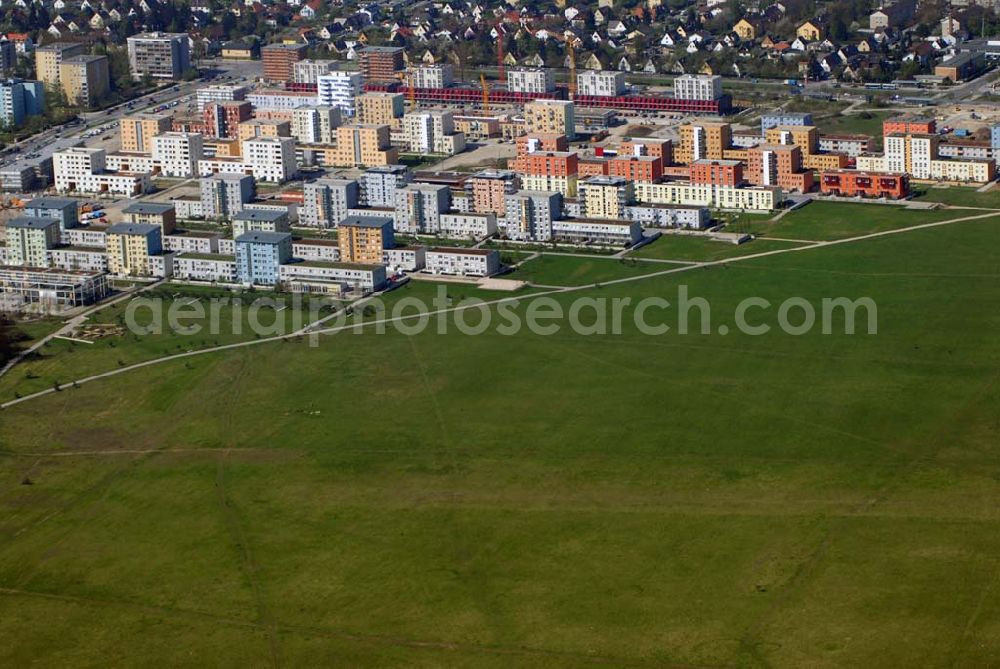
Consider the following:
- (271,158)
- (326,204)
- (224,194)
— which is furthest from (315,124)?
(326,204)

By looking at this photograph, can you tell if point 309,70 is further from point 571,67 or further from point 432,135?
point 432,135

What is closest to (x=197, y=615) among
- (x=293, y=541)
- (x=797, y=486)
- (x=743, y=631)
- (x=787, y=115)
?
(x=293, y=541)

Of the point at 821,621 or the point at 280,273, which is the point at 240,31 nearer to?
the point at 280,273

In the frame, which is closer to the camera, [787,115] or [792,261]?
[792,261]

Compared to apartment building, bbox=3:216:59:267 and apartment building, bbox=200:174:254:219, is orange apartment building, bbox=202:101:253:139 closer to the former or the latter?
apartment building, bbox=200:174:254:219

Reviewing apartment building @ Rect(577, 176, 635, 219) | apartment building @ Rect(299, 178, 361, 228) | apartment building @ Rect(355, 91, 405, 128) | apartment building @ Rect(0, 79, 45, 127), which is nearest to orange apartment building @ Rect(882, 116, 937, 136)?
apartment building @ Rect(577, 176, 635, 219)

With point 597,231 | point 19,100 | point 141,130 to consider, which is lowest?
point 597,231
